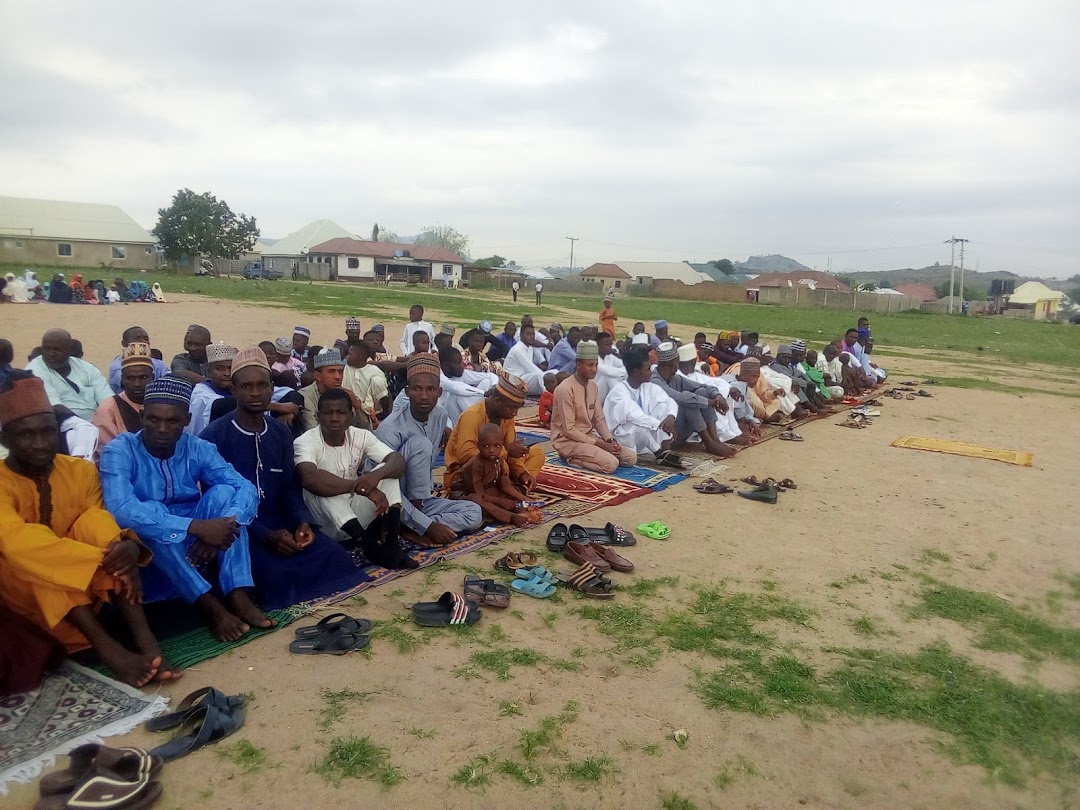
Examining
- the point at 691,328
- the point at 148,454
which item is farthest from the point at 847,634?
the point at 691,328

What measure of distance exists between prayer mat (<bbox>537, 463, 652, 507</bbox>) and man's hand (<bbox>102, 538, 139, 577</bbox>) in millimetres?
3806

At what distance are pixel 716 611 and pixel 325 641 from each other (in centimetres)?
224

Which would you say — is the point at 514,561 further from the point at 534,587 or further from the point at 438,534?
the point at 438,534

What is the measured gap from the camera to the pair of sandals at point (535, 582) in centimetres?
449

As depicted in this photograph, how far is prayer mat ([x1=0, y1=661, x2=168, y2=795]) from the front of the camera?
2791 mm

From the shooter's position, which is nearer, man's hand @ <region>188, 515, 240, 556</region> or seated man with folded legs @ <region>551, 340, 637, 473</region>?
man's hand @ <region>188, 515, 240, 556</region>

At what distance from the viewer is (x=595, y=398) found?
25.4 feet

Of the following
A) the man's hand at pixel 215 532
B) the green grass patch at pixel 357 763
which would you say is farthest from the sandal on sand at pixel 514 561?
the green grass patch at pixel 357 763

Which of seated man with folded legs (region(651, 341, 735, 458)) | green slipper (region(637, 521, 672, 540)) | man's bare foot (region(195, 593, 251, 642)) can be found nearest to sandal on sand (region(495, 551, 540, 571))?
green slipper (region(637, 521, 672, 540))

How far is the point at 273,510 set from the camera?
4.55m

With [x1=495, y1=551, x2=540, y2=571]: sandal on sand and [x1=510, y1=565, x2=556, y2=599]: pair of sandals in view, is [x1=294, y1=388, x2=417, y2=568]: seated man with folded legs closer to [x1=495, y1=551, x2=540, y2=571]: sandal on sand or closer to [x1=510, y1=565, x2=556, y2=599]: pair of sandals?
[x1=495, y1=551, x2=540, y2=571]: sandal on sand

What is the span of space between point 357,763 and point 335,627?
1065 millimetres

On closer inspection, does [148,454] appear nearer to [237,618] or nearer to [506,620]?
[237,618]

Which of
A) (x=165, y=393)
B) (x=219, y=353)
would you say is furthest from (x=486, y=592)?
A: (x=219, y=353)
